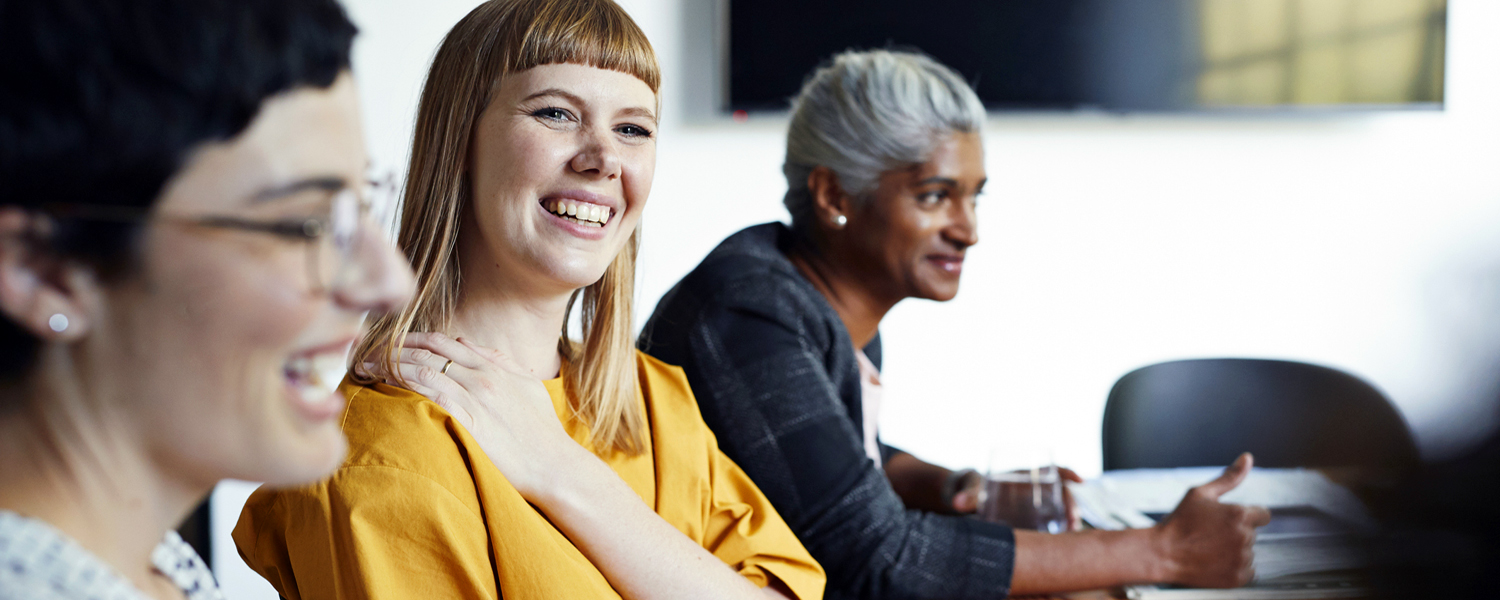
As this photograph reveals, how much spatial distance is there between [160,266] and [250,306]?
0.04 m

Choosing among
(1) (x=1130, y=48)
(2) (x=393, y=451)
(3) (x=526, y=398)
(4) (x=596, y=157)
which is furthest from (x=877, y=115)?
(1) (x=1130, y=48)

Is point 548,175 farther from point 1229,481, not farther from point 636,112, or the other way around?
point 1229,481

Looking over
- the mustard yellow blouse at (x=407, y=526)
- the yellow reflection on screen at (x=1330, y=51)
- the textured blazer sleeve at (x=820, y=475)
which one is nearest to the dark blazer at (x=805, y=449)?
the textured blazer sleeve at (x=820, y=475)

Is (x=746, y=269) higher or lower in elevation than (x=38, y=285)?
lower

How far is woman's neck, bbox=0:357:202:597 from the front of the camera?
500 millimetres

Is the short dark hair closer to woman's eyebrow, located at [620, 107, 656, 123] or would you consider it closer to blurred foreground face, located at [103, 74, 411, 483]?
blurred foreground face, located at [103, 74, 411, 483]

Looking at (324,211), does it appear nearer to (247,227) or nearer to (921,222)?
(247,227)

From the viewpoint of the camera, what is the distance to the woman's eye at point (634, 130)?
112cm

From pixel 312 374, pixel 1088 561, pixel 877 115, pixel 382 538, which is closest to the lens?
pixel 312 374

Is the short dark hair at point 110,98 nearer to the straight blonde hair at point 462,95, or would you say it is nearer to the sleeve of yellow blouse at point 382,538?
the sleeve of yellow blouse at point 382,538

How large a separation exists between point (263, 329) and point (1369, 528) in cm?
53

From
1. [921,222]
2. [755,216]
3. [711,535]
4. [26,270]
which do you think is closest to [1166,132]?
[755,216]

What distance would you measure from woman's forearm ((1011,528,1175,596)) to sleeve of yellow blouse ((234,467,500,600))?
→ 2.32ft

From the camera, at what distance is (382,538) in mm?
858
